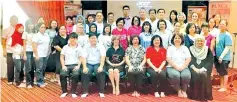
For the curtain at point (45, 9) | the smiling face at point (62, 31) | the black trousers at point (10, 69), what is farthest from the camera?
the curtain at point (45, 9)

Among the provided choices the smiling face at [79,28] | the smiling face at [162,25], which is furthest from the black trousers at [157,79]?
the smiling face at [79,28]

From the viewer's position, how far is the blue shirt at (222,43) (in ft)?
12.1

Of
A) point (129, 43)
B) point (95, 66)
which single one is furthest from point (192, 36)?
point (95, 66)

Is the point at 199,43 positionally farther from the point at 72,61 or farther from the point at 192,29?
the point at 72,61

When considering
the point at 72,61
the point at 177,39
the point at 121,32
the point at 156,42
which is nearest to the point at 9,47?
the point at 72,61

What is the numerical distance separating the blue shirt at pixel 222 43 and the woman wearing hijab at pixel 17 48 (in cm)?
254

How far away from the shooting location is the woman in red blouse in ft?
11.6

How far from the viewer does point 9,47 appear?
12.9 ft

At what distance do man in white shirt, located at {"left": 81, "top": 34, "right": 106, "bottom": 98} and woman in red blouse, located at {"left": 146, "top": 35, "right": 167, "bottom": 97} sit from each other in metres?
0.56

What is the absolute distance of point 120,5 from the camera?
501cm

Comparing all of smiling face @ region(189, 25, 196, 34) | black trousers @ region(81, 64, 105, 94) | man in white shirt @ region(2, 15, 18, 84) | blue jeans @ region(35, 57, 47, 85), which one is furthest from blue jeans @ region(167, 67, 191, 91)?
man in white shirt @ region(2, 15, 18, 84)

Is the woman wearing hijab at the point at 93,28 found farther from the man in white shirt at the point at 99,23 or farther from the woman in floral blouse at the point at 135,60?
the woman in floral blouse at the point at 135,60

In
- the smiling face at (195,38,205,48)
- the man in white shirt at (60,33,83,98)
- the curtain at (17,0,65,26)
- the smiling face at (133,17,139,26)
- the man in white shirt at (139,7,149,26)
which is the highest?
the curtain at (17,0,65,26)

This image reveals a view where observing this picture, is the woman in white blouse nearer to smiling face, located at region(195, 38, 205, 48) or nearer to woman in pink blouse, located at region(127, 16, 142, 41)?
smiling face, located at region(195, 38, 205, 48)
